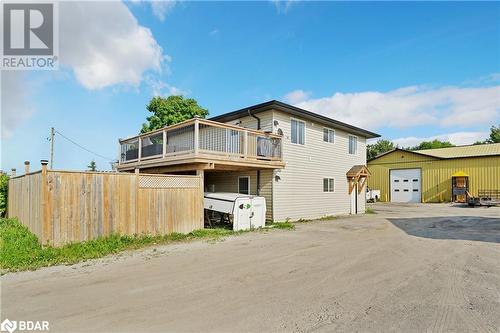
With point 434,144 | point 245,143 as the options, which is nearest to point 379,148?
point 434,144

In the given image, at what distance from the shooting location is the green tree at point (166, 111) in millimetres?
29672

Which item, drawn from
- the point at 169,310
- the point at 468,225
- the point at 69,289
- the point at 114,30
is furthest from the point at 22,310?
the point at 468,225

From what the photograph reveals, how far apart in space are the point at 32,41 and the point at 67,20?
1275 millimetres

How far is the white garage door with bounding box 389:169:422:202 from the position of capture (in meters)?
28.9

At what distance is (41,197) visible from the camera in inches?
285

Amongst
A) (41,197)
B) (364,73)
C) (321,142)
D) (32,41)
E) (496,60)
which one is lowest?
(41,197)

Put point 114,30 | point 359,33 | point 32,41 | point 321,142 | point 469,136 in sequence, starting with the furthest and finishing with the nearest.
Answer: point 469,136, point 321,142, point 359,33, point 114,30, point 32,41

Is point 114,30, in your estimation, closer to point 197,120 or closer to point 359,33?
point 197,120

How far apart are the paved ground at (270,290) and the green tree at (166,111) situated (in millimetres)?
23545

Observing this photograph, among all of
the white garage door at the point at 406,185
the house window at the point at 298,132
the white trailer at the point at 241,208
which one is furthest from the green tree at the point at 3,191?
the white garage door at the point at 406,185

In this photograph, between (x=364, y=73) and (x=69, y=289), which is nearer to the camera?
(x=69, y=289)

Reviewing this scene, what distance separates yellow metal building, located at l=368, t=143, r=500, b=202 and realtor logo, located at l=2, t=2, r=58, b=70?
101 feet

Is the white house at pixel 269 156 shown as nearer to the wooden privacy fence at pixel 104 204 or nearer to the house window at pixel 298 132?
the house window at pixel 298 132

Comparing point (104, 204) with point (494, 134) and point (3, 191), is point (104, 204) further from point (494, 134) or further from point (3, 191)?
point (494, 134)
